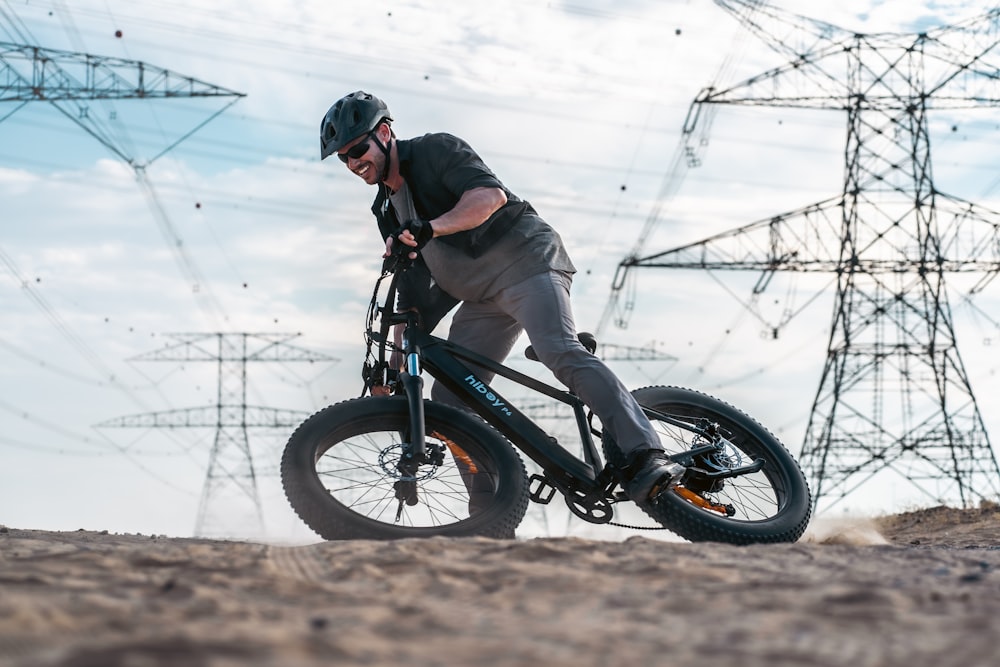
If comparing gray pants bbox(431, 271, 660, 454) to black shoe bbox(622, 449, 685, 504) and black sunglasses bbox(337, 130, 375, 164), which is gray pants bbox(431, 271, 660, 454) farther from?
black sunglasses bbox(337, 130, 375, 164)

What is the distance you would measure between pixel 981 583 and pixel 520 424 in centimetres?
225

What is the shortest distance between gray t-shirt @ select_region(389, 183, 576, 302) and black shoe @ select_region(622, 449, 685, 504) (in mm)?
960

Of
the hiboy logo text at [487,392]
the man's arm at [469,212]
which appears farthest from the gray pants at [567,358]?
the man's arm at [469,212]

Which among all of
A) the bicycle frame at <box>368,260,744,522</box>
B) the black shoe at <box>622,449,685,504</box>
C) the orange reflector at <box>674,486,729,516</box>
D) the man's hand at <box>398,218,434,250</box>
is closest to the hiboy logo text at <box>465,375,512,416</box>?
the bicycle frame at <box>368,260,744,522</box>

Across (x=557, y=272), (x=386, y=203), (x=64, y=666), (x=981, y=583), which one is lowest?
(x=64, y=666)

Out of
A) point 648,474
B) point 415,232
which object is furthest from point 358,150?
point 648,474

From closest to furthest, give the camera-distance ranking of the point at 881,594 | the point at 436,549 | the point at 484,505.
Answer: the point at 881,594
the point at 436,549
the point at 484,505

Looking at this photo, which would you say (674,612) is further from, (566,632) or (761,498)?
(761,498)

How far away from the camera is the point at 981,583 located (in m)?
3.55

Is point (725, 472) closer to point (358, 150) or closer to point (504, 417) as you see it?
point (504, 417)

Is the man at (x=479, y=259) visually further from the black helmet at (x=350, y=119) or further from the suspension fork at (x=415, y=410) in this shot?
the suspension fork at (x=415, y=410)

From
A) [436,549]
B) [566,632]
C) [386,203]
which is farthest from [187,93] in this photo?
[566,632]

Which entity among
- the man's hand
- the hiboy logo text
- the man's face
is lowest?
the hiboy logo text

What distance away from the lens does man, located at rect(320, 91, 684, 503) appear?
16.6ft
